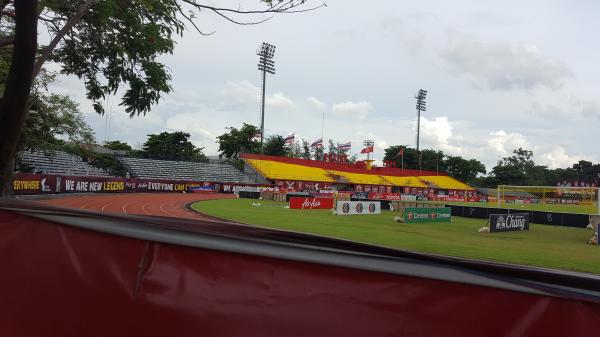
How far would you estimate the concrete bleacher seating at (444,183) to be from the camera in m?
99.1

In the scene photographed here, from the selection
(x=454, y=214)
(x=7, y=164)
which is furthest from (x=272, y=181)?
(x=7, y=164)

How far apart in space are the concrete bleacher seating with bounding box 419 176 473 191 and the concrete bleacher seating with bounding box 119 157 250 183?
45.4m

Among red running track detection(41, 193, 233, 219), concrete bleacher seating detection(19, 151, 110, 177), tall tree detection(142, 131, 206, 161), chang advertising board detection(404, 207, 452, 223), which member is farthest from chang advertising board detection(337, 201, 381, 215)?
tall tree detection(142, 131, 206, 161)

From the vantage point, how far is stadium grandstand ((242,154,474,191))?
7500cm

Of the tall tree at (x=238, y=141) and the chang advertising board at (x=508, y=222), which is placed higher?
the tall tree at (x=238, y=141)

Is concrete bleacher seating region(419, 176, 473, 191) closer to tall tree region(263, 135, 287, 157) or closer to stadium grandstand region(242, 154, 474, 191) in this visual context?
stadium grandstand region(242, 154, 474, 191)

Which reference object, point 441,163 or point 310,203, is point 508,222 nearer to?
point 310,203

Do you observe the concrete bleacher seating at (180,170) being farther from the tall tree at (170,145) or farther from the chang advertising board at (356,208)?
the chang advertising board at (356,208)

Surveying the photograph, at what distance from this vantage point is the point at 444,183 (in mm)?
102625

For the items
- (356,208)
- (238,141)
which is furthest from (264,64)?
(356,208)

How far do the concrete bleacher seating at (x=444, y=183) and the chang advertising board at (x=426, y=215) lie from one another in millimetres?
69395

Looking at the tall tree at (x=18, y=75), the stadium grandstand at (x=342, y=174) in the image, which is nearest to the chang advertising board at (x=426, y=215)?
the tall tree at (x=18, y=75)

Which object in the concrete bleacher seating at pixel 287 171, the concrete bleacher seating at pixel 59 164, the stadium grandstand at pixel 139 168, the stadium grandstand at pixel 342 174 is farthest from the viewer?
the stadium grandstand at pixel 342 174

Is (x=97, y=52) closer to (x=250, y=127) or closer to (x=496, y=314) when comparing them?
(x=496, y=314)
